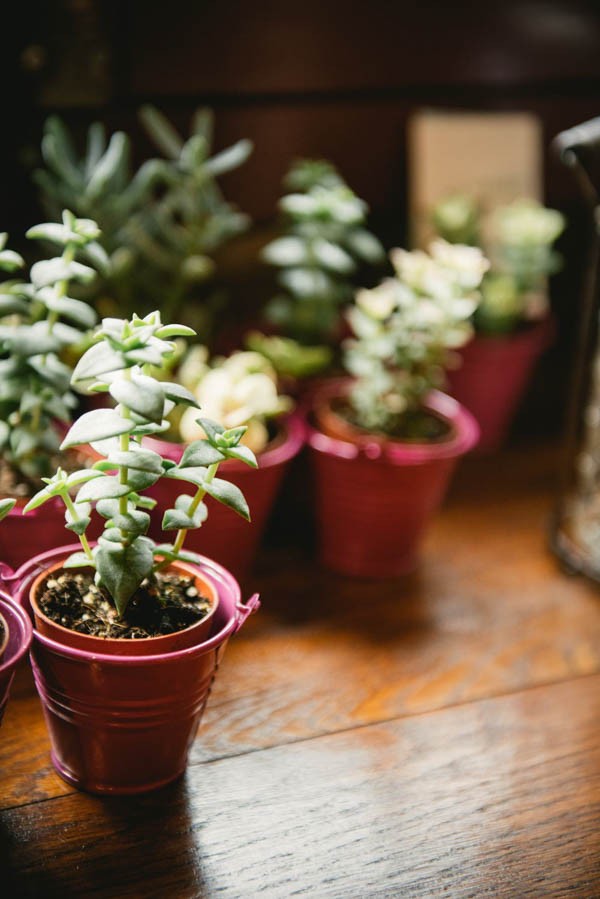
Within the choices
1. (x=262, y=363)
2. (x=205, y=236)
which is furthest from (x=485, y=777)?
(x=205, y=236)

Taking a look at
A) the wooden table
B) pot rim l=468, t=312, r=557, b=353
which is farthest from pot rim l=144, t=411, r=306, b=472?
pot rim l=468, t=312, r=557, b=353

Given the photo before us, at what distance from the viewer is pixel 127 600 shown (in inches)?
35.8

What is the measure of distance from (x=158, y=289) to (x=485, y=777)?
Result: 0.87 meters

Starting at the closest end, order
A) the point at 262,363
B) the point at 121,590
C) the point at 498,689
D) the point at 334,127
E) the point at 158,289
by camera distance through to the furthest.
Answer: the point at 121,590, the point at 498,689, the point at 262,363, the point at 158,289, the point at 334,127

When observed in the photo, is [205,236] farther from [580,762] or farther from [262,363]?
[580,762]

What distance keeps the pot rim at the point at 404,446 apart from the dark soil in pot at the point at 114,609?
0.41 m

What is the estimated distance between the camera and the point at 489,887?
0.92 m

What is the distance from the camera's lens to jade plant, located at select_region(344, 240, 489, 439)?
1.30 meters

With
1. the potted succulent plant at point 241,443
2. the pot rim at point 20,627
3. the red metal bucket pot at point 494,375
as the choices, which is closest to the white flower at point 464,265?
the potted succulent plant at point 241,443

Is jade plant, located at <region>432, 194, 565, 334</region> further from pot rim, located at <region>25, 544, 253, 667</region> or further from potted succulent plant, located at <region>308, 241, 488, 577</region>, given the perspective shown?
pot rim, located at <region>25, 544, 253, 667</region>

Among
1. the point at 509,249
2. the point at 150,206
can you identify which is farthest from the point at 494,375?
the point at 150,206

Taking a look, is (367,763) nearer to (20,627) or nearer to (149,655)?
(149,655)

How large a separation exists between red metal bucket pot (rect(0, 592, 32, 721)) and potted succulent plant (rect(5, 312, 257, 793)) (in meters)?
0.02

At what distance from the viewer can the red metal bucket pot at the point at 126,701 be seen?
895mm
